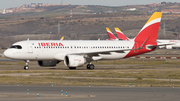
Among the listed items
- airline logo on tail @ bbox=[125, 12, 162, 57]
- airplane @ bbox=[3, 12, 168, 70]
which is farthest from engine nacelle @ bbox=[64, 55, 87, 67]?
airline logo on tail @ bbox=[125, 12, 162, 57]

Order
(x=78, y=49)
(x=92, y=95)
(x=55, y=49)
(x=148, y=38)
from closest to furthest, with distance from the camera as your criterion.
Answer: (x=92, y=95) → (x=55, y=49) → (x=78, y=49) → (x=148, y=38)

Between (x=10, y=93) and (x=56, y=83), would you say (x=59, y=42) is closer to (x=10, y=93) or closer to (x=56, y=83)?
(x=56, y=83)

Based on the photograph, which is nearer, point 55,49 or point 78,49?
point 55,49

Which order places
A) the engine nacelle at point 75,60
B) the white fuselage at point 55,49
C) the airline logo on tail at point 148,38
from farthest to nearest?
the airline logo on tail at point 148,38 < the white fuselage at point 55,49 < the engine nacelle at point 75,60

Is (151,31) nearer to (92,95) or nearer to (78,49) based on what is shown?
(78,49)

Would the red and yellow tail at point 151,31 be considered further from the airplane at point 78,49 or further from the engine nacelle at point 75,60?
the engine nacelle at point 75,60

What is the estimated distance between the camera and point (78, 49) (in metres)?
47.2

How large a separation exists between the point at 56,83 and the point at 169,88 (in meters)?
9.68

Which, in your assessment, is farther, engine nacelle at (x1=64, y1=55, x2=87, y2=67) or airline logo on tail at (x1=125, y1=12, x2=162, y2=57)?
airline logo on tail at (x1=125, y1=12, x2=162, y2=57)

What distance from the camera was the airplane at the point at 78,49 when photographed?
45062 mm

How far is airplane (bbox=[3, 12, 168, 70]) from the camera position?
148 ft

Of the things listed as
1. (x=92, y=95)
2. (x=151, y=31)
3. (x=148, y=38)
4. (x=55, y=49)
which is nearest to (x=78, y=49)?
(x=55, y=49)

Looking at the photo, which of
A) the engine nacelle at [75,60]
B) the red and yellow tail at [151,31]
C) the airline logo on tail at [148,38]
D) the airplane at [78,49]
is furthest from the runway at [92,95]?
the red and yellow tail at [151,31]

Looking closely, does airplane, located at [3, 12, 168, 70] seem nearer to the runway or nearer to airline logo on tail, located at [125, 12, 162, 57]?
airline logo on tail, located at [125, 12, 162, 57]
